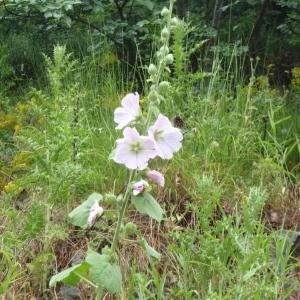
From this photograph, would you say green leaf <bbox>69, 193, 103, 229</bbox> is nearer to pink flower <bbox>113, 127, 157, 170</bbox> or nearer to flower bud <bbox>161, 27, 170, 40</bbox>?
pink flower <bbox>113, 127, 157, 170</bbox>

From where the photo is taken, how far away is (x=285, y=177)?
3.00 meters

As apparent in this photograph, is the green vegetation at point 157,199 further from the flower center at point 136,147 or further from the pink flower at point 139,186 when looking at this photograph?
the flower center at point 136,147

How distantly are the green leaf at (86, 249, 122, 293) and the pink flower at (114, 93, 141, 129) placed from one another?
0.39 m

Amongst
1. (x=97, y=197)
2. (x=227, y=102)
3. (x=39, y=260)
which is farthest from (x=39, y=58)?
(x=97, y=197)

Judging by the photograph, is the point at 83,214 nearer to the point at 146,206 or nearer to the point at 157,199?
the point at 146,206

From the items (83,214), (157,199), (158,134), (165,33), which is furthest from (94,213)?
(157,199)

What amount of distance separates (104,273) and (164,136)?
42cm

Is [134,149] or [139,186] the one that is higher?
[134,149]

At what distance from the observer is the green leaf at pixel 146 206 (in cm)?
156

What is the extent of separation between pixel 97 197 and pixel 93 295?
24.1 inches

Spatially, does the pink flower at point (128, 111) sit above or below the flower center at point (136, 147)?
above

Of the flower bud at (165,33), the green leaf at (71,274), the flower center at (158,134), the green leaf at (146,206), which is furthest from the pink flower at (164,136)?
the green leaf at (71,274)

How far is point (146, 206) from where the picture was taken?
5.16 feet

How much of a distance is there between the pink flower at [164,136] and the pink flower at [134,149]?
0.11ft
